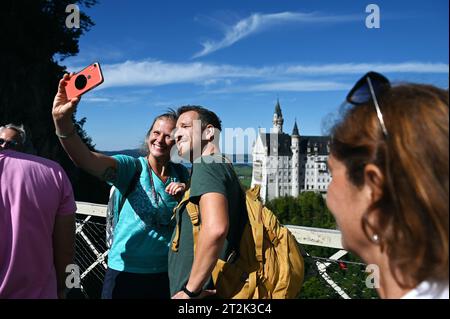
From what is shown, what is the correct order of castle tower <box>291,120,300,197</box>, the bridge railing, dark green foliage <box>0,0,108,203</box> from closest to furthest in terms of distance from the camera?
the bridge railing < dark green foliage <box>0,0,108,203</box> < castle tower <box>291,120,300,197</box>

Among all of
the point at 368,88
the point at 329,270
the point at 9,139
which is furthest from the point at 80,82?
the point at 329,270

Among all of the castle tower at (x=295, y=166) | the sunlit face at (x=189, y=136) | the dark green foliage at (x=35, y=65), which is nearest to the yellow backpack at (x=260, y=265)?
the sunlit face at (x=189, y=136)

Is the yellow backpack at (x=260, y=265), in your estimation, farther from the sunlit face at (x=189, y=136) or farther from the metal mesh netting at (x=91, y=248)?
the metal mesh netting at (x=91, y=248)

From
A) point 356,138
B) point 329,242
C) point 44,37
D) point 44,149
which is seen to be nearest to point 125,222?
point 329,242

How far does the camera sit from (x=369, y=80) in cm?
107

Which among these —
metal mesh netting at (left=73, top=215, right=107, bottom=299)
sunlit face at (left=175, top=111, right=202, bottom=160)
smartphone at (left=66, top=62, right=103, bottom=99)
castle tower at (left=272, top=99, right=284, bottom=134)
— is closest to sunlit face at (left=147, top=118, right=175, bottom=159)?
sunlit face at (left=175, top=111, right=202, bottom=160)

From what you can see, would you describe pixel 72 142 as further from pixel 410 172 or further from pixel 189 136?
pixel 410 172

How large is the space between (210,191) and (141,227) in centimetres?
91

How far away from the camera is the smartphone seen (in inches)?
77.4

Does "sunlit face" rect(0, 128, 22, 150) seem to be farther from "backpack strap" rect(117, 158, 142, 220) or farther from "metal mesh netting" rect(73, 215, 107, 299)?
"metal mesh netting" rect(73, 215, 107, 299)

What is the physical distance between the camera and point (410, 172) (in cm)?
90

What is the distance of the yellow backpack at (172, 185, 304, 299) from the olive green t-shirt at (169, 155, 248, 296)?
4cm

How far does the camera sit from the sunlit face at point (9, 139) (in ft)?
7.18

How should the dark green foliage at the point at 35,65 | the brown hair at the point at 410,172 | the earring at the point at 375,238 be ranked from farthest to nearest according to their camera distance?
the dark green foliage at the point at 35,65, the earring at the point at 375,238, the brown hair at the point at 410,172
